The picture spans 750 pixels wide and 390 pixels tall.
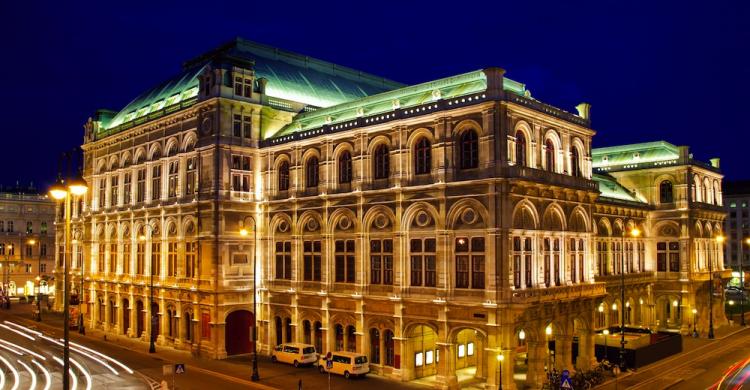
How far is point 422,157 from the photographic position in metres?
46.3

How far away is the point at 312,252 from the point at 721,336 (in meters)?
44.5

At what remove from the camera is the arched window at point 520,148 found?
143ft

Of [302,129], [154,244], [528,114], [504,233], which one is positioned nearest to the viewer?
[504,233]

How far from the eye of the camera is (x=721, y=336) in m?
68.0

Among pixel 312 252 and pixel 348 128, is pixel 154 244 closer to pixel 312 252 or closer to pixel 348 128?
pixel 312 252

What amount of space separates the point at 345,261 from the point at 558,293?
16228 millimetres

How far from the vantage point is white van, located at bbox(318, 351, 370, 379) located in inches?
1791

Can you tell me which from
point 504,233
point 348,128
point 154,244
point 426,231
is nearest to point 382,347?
point 426,231

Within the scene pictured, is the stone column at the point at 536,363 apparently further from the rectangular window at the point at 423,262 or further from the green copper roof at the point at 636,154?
the green copper roof at the point at 636,154

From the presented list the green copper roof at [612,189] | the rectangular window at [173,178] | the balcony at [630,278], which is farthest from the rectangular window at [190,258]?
the green copper roof at [612,189]

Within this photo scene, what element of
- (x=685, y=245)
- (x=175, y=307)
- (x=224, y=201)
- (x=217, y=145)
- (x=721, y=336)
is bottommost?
(x=721, y=336)

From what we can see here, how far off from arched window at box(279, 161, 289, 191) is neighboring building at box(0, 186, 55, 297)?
73.1 meters

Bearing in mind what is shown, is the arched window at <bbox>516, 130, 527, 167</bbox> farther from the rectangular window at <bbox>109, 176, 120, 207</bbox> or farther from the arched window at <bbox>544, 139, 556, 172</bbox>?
the rectangular window at <bbox>109, 176, 120, 207</bbox>

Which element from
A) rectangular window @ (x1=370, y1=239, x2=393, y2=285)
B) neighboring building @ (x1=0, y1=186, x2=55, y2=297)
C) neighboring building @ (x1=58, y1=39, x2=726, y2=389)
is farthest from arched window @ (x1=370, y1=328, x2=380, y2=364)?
neighboring building @ (x1=0, y1=186, x2=55, y2=297)
